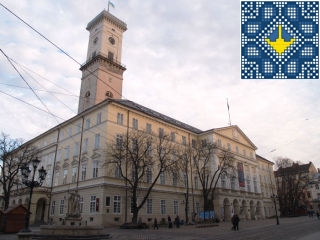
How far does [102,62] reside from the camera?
56.9 meters

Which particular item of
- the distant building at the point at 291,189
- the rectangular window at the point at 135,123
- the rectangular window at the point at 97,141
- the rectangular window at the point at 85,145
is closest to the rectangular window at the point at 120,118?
the rectangular window at the point at 135,123

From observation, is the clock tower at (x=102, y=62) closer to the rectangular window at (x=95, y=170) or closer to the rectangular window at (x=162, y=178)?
the rectangular window at (x=95, y=170)

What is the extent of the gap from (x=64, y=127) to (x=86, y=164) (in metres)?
12.0

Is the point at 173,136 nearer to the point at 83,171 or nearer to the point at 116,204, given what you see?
the point at 83,171

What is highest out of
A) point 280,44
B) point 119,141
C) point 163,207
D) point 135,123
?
point 135,123

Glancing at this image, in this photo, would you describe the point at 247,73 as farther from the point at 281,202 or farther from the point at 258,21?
the point at 281,202

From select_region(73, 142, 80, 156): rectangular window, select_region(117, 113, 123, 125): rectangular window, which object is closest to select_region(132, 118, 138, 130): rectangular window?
select_region(117, 113, 123, 125): rectangular window

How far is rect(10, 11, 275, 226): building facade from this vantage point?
3706cm

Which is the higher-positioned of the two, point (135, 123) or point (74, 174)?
point (135, 123)

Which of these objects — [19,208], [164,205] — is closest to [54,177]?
[164,205]

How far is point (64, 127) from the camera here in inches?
1935

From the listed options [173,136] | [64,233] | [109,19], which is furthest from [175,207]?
[109,19]

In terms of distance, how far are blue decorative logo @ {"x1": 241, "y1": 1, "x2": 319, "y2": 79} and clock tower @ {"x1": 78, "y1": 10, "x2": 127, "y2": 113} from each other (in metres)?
41.4

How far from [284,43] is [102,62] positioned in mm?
47094
